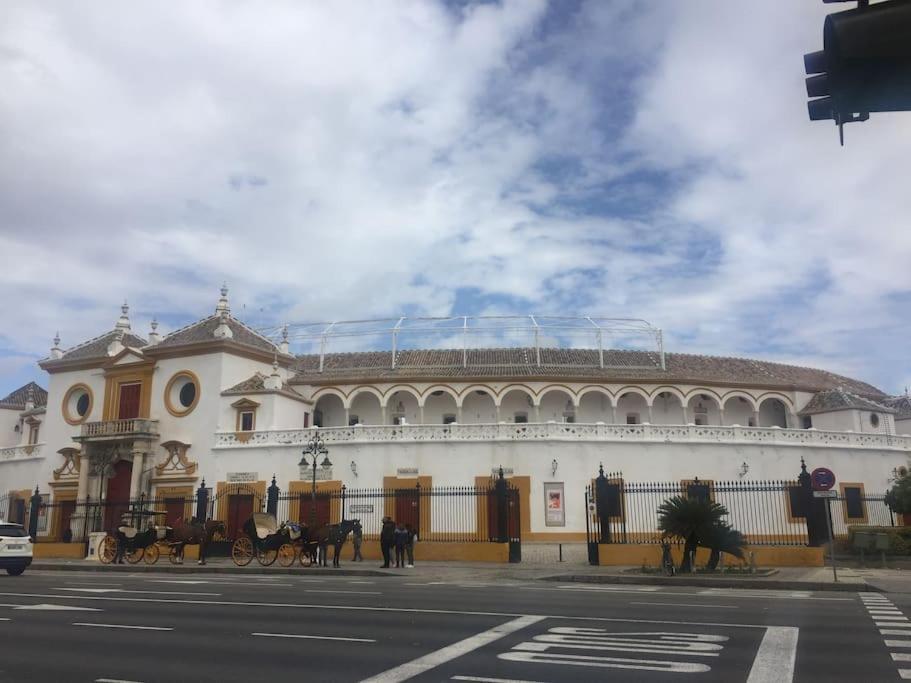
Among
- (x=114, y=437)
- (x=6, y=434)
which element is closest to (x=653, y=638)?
(x=114, y=437)

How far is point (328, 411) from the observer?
3981cm

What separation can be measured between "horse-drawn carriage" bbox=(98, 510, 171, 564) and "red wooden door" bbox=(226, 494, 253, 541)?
23.4 ft

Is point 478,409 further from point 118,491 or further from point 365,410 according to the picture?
point 118,491

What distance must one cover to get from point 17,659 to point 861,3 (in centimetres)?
947

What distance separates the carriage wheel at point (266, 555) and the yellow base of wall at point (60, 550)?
1071 cm

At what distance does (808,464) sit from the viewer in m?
32.6

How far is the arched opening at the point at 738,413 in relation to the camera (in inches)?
1561

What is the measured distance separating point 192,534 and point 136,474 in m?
12.9

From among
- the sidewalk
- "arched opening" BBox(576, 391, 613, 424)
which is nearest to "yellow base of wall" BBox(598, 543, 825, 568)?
the sidewalk

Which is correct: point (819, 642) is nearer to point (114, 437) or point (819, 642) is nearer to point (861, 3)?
point (861, 3)

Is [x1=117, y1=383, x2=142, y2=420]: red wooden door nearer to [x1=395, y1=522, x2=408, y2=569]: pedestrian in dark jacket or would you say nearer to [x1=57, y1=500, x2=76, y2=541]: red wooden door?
[x1=57, y1=500, x2=76, y2=541]: red wooden door

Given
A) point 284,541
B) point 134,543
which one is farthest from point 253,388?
point 284,541

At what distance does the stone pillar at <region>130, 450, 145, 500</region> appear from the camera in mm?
34188

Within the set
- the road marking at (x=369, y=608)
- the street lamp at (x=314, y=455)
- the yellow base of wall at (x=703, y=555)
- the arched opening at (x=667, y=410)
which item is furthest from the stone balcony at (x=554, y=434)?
the road marking at (x=369, y=608)
